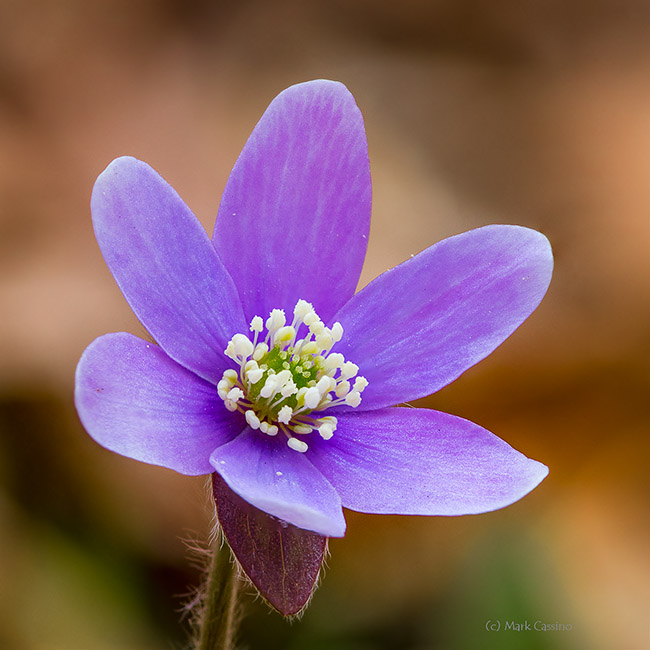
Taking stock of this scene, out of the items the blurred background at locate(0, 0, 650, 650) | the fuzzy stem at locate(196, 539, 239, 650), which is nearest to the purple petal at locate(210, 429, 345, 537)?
the fuzzy stem at locate(196, 539, 239, 650)

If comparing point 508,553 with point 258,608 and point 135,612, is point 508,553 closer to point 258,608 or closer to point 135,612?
point 258,608

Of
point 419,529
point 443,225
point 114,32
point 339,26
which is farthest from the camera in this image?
point 339,26

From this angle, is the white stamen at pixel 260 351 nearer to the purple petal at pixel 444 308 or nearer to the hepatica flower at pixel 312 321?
the hepatica flower at pixel 312 321

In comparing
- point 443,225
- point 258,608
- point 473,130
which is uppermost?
point 473,130

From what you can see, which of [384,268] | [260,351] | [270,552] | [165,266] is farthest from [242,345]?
[384,268]

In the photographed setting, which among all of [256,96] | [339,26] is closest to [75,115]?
[256,96]

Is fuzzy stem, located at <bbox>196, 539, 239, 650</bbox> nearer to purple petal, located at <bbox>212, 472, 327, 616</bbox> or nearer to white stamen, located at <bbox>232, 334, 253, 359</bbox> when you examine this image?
purple petal, located at <bbox>212, 472, 327, 616</bbox>
